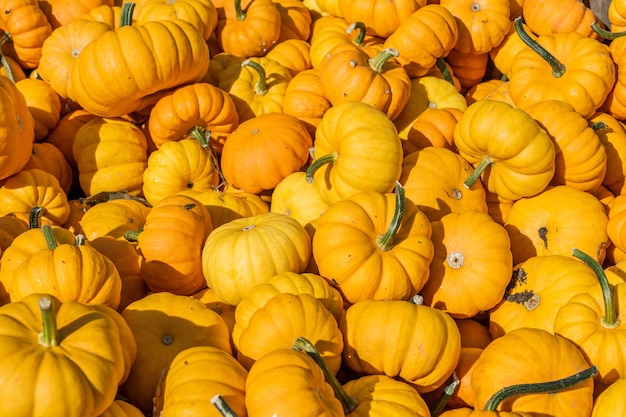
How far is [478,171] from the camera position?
12.7ft

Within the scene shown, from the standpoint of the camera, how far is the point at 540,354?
2811 mm

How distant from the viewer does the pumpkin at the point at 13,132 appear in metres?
3.99

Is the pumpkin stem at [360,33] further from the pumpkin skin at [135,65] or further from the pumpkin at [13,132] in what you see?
the pumpkin at [13,132]

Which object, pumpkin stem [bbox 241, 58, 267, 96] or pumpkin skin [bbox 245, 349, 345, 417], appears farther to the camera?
pumpkin stem [bbox 241, 58, 267, 96]

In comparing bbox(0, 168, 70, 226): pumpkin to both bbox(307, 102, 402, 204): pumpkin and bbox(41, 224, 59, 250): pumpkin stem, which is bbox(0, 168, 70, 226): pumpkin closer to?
bbox(41, 224, 59, 250): pumpkin stem

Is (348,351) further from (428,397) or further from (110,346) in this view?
(110,346)

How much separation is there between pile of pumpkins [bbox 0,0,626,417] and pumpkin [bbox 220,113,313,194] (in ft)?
0.06

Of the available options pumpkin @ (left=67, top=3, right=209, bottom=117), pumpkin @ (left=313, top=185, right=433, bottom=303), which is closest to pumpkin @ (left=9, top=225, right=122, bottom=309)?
pumpkin @ (left=313, top=185, right=433, bottom=303)

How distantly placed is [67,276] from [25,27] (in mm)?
3345

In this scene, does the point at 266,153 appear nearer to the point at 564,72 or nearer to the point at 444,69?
the point at 444,69

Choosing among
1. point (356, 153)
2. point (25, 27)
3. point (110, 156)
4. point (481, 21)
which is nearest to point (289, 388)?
point (356, 153)

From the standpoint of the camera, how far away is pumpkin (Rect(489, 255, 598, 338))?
11.0 ft

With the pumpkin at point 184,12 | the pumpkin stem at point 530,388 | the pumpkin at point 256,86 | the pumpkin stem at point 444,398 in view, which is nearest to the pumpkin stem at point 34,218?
the pumpkin at point 256,86

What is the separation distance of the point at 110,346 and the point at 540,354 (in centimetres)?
182
